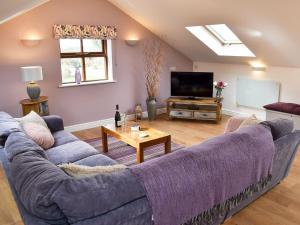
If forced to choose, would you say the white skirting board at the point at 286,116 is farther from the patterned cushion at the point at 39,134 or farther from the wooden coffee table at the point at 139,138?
the patterned cushion at the point at 39,134

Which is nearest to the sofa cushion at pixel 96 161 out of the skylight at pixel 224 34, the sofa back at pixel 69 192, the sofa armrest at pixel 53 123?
the sofa back at pixel 69 192

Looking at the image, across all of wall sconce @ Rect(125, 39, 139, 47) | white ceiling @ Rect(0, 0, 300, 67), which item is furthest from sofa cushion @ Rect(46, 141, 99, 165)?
wall sconce @ Rect(125, 39, 139, 47)

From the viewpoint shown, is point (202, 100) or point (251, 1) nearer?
point (251, 1)

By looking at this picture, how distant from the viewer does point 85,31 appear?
4.72m

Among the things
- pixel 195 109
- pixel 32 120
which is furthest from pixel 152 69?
pixel 32 120

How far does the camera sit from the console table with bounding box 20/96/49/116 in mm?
3971

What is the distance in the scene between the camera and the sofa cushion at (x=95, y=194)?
1.33 meters

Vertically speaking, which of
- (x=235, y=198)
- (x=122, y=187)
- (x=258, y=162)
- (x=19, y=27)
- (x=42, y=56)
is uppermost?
(x=19, y=27)

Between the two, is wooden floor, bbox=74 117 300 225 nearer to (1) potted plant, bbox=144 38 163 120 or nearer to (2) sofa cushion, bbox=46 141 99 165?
(2) sofa cushion, bbox=46 141 99 165

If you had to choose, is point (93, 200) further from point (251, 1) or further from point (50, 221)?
point (251, 1)

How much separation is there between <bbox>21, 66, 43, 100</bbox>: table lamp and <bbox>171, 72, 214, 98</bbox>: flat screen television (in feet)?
9.04

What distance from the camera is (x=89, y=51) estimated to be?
16.7 ft

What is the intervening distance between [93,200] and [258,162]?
1482mm

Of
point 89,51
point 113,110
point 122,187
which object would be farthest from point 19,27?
point 122,187
